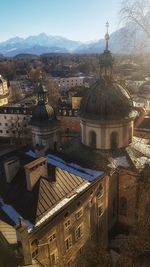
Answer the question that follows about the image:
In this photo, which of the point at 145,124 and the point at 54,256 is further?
the point at 145,124

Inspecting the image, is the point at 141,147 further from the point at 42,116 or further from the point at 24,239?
the point at 24,239

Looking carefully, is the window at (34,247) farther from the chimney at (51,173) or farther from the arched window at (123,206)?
the arched window at (123,206)

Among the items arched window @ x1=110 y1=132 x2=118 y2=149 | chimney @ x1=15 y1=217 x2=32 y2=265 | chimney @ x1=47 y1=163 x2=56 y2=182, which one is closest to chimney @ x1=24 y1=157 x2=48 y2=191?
chimney @ x1=47 y1=163 x2=56 y2=182

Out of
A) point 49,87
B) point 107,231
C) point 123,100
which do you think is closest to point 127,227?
point 107,231

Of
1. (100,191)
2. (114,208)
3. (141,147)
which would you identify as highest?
(141,147)

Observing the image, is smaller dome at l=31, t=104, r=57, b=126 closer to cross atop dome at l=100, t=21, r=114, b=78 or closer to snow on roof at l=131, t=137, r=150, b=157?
cross atop dome at l=100, t=21, r=114, b=78

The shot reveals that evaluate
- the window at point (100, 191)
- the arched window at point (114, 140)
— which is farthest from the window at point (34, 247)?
the arched window at point (114, 140)

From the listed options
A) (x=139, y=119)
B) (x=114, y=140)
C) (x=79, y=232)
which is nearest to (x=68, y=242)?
(x=79, y=232)
